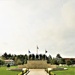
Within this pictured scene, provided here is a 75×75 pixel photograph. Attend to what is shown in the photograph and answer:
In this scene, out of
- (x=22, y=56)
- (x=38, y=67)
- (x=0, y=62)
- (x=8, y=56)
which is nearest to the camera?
(x=38, y=67)

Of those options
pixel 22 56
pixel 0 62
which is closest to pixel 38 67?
pixel 0 62

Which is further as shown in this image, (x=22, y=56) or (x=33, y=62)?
(x=22, y=56)

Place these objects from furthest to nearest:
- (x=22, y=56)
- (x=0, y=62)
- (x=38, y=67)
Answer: (x=22, y=56) → (x=0, y=62) → (x=38, y=67)

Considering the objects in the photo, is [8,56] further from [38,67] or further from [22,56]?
[38,67]

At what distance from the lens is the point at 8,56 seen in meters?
108

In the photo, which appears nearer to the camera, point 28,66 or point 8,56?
point 28,66

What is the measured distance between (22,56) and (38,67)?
41859 mm

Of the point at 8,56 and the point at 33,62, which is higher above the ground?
the point at 8,56

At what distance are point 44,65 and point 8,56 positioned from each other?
214 ft

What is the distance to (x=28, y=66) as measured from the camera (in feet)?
146

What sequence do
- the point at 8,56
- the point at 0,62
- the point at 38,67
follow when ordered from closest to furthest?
1. the point at 38,67
2. the point at 0,62
3. the point at 8,56

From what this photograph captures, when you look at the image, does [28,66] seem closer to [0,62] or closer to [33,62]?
[33,62]

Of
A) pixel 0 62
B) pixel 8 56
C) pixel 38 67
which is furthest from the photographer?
pixel 8 56

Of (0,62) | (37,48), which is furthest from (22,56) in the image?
(37,48)
